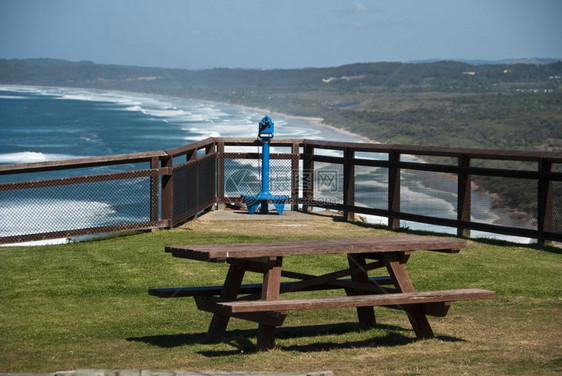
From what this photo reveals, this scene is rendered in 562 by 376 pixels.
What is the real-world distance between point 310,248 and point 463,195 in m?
6.94

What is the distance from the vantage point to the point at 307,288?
7613 millimetres

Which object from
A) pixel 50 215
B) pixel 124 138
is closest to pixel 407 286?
pixel 50 215

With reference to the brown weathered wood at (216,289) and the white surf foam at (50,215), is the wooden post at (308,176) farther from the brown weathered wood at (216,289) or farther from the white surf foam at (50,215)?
the brown weathered wood at (216,289)

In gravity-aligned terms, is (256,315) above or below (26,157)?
above

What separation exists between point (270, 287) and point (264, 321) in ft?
0.86

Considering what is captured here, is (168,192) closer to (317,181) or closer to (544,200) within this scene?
(317,181)

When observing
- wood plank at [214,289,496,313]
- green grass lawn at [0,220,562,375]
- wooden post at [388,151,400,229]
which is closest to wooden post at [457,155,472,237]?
green grass lawn at [0,220,562,375]

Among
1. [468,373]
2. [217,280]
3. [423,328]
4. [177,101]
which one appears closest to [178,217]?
[217,280]

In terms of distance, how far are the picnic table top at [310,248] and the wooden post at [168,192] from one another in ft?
20.6

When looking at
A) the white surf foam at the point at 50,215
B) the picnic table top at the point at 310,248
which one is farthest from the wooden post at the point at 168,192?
the white surf foam at the point at 50,215

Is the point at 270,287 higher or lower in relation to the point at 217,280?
higher

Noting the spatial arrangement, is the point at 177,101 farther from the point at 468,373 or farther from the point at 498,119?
the point at 468,373

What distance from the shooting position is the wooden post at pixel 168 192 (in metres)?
13.4

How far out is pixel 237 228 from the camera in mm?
13922
